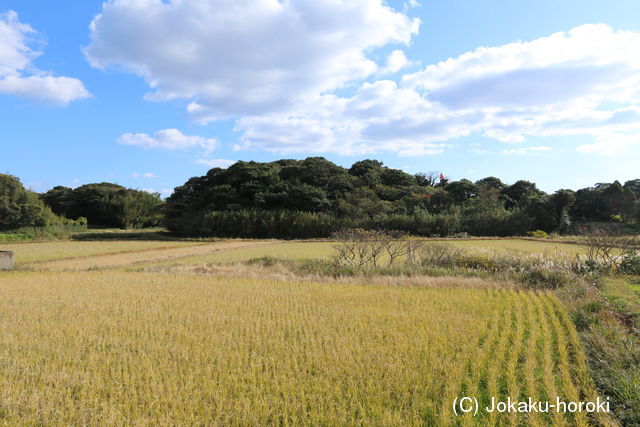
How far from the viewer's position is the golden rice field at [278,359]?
3686mm

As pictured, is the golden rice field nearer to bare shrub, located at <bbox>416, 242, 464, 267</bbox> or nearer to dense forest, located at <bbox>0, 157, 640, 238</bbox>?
bare shrub, located at <bbox>416, 242, 464, 267</bbox>

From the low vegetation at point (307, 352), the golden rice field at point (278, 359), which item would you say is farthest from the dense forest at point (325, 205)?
the golden rice field at point (278, 359)

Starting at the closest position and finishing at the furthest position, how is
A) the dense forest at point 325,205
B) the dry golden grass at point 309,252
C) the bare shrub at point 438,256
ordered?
the bare shrub at point 438,256
the dry golden grass at point 309,252
the dense forest at point 325,205

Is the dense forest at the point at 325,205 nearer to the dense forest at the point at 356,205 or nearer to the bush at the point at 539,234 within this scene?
the dense forest at the point at 356,205

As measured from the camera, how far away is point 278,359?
5.01m

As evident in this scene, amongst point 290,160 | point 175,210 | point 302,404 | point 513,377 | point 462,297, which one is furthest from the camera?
point 290,160

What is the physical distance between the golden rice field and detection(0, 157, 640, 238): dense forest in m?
24.6

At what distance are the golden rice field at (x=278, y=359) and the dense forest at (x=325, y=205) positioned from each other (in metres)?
24.6

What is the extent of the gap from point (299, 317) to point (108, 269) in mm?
11324

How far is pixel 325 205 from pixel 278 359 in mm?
31890

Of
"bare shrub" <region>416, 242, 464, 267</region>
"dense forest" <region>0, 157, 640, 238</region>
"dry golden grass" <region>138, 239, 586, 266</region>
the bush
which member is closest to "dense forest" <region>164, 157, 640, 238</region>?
"dense forest" <region>0, 157, 640, 238</region>

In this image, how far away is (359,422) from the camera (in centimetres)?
344

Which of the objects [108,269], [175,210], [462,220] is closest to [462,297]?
[108,269]

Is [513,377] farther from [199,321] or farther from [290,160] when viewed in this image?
[290,160]
